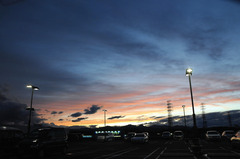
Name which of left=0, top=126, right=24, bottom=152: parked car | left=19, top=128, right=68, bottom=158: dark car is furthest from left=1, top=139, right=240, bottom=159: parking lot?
left=0, top=126, right=24, bottom=152: parked car

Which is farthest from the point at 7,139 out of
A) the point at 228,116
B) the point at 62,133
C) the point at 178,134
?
the point at 228,116

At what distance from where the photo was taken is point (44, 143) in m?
14.3

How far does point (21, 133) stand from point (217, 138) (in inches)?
1140

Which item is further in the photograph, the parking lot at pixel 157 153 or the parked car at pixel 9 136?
the parked car at pixel 9 136

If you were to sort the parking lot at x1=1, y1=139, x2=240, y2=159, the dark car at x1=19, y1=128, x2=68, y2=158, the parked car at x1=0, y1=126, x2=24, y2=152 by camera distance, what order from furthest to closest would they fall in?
the parked car at x1=0, y1=126, x2=24, y2=152, the dark car at x1=19, y1=128, x2=68, y2=158, the parking lot at x1=1, y1=139, x2=240, y2=159

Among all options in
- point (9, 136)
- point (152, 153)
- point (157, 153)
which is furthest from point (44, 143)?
point (9, 136)

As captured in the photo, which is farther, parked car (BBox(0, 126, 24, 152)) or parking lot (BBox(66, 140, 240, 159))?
parked car (BBox(0, 126, 24, 152))

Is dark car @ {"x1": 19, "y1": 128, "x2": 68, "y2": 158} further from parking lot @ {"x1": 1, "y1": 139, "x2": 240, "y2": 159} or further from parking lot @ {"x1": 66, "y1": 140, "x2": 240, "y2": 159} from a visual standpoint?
parking lot @ {"x1": 66, "y1": 140, "x2": 240, "y2": 159}

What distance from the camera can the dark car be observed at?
45.4 ft

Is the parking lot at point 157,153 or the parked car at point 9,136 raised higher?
the parked car at point 9,136

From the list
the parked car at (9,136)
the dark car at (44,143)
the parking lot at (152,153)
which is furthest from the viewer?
the parked car at (9,136)

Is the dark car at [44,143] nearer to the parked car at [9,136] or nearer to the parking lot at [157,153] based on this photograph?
the parking lot at [157,153]

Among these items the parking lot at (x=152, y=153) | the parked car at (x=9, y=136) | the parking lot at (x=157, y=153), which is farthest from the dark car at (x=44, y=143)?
the parked car at (x=9, y=136)

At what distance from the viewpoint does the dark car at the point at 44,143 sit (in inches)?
545
